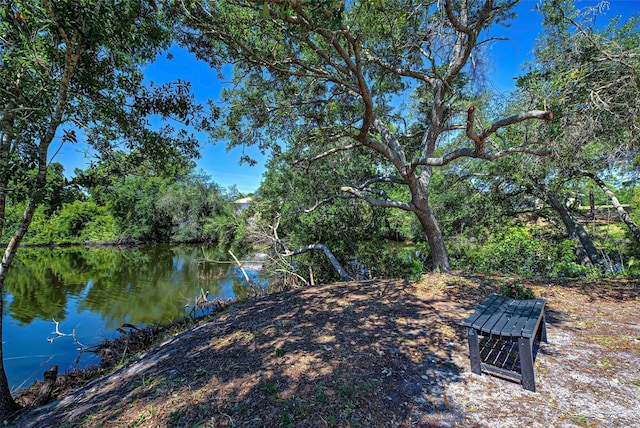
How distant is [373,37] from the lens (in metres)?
4.71

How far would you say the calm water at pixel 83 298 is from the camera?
6.26 m

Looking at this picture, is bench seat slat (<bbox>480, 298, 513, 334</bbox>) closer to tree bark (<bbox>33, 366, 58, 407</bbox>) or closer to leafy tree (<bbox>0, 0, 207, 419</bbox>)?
leafy tree (<bbox>0, 0, 207, 419</bbox>)

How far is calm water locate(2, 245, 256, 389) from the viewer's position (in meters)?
6.26

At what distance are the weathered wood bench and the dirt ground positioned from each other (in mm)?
100

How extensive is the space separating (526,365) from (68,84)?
5.16 metres

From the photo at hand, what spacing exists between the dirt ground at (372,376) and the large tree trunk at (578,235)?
4.22 m

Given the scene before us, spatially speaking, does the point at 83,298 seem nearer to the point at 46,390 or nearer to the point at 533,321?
the point at 46,390

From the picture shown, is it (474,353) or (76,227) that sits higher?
(76,227)

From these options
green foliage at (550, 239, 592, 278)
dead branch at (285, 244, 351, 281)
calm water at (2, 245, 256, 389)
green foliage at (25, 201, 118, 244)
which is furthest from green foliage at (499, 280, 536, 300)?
green foliage at (25, 201, 118, 244)

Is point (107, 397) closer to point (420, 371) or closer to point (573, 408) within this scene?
point (420, 371)

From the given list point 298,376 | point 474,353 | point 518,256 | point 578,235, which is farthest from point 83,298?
point 578,235

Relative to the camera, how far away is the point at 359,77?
3633 mm

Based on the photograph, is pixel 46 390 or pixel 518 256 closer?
pixel 46 390

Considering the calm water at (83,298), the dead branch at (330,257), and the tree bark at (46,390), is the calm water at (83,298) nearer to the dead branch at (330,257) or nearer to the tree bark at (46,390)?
the tree bark at (46,390)
